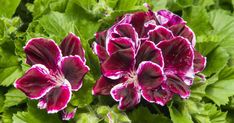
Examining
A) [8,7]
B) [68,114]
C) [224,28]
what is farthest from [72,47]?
[224,28]

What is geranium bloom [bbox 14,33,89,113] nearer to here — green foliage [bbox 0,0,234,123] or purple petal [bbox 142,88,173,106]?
green foliage [bbox 0,0,234,123]

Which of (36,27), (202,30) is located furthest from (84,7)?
(202,30)

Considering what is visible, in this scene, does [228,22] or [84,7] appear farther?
[228,22]

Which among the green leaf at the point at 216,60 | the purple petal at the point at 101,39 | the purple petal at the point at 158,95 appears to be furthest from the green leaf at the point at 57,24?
the green leaf at the point at 216,60

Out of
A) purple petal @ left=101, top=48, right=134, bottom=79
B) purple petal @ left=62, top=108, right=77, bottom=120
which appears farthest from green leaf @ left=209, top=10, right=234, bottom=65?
→ purple petal @ left=62, top=108, right=77, bottom=120

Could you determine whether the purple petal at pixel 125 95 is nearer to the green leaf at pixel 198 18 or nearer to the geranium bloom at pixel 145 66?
the geranium bloom at pixel 145 66

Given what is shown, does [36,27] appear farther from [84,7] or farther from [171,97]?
[171,97]

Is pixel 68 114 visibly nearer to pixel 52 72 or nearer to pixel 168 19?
pixel 52 72
